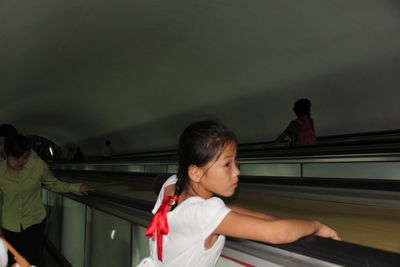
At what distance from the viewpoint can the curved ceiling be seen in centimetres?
654

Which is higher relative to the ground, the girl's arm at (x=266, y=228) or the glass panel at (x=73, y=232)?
the girl's arm at (x=266, y=228)

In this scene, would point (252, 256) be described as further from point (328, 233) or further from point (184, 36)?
point (184, 36)

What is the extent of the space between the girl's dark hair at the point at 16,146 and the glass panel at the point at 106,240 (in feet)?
2.65

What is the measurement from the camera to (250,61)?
28.8 ft

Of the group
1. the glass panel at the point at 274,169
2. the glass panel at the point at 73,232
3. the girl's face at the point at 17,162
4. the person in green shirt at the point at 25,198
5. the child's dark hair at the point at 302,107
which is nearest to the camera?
the girl's face at the point at 17,162

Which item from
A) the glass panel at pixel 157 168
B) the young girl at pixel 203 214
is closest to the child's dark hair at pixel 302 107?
the young girl at pixel 203 214

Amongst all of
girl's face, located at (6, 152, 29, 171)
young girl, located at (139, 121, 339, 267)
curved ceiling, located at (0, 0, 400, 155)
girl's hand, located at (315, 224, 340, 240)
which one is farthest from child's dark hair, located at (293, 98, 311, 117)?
girl's hand, located at (315, 224, 340, 240)

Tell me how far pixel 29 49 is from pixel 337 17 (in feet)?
19.3

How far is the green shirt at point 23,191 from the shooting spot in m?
3.51

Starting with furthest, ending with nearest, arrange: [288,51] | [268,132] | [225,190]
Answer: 1. [268,132]
2. [288,51]
3. [225,190]

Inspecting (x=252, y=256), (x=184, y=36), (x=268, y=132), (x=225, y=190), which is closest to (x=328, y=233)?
(x=252, y=256)

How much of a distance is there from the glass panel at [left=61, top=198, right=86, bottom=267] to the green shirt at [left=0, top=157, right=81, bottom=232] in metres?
0.46

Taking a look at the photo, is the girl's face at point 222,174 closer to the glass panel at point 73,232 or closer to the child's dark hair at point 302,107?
the glass panel at point 73,232

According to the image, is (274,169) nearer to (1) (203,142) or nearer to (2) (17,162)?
(2) (17,162)
